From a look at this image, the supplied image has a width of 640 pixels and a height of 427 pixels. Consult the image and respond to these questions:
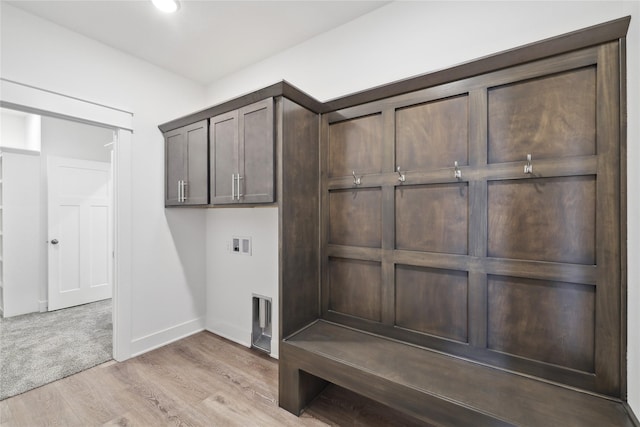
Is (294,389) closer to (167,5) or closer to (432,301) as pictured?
(432,301)

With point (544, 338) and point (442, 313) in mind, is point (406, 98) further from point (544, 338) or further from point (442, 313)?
point (544, 338)

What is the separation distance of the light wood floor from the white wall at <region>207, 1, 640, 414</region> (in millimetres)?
1497

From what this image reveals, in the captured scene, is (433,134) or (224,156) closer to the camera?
(433,134)

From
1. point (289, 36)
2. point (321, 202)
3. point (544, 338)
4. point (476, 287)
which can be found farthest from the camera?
point (289, 36)

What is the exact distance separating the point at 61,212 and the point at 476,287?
4.96 m

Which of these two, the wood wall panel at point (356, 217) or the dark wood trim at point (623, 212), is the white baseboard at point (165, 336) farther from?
the dark wood trim at point (623, 212)

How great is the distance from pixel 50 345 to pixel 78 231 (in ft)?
5.85

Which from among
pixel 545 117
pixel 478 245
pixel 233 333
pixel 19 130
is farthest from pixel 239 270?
pixel 19 130

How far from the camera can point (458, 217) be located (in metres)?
1.59

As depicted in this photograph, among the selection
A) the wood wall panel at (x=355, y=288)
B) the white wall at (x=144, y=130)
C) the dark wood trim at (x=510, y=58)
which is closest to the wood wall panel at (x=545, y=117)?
the dark wood trim at (x=510, y=58)

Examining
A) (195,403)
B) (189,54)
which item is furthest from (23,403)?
(189,54)

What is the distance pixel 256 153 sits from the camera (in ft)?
6.54

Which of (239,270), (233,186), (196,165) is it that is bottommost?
(239,270)

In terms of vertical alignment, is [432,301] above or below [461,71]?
below
